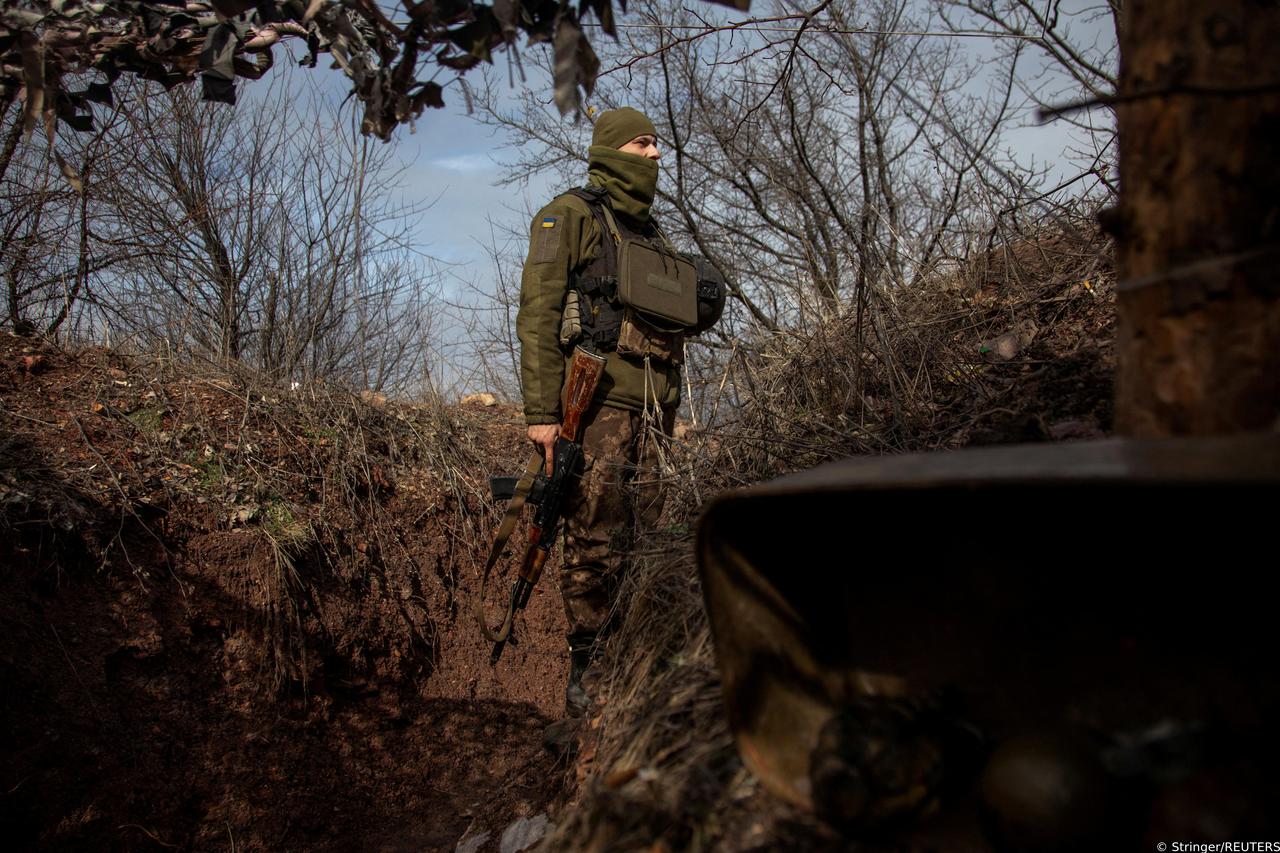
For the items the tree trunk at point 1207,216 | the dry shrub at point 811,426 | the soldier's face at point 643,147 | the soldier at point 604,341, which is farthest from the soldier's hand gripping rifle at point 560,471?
the tree trunk at point 1207,216

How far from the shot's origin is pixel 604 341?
3.38 metres

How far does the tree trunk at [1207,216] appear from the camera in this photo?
4.18ft

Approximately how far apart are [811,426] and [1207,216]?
1.78 m

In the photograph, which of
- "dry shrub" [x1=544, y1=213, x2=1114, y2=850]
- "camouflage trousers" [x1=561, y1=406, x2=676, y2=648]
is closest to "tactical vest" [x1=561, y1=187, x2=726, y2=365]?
"camouflage trousers" [x1=561, y1=406, x2=676, y2=648]

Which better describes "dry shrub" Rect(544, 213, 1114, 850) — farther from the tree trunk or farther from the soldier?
the tree trunk

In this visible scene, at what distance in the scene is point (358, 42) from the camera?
2.00 metres

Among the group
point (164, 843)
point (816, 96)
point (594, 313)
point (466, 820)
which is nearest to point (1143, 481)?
point (594, 313)

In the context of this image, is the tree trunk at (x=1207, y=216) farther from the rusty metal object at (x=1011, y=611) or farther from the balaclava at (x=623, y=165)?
the balaclava at (x=623, y=165)

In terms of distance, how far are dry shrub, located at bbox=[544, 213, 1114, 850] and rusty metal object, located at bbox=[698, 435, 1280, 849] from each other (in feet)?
0.84

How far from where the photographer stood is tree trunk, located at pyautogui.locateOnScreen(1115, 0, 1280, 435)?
4.18 feet

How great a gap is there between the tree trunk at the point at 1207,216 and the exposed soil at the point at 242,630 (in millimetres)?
2456

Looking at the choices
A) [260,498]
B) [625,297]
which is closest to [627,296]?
[625,297]

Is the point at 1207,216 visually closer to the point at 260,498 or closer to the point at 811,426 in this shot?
the point at 811,426

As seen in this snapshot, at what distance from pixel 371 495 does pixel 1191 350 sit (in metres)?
4.31
